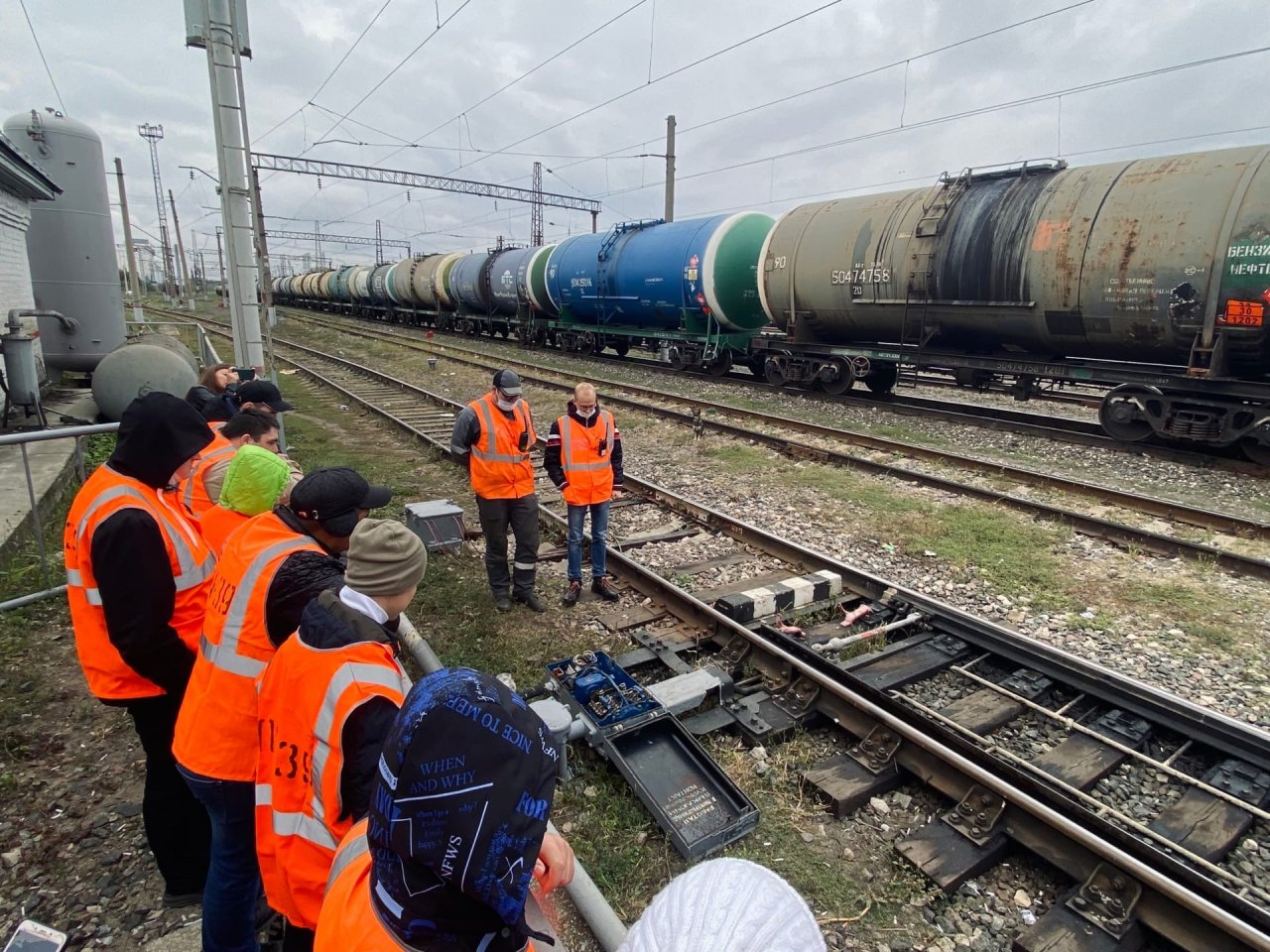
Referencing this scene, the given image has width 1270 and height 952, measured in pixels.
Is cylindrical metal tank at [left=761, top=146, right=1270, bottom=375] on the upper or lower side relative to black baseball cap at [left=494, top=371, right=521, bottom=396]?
upper

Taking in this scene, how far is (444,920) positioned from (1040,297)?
1212 cm

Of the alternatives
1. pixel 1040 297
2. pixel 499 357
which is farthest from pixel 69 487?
pixel 499 357

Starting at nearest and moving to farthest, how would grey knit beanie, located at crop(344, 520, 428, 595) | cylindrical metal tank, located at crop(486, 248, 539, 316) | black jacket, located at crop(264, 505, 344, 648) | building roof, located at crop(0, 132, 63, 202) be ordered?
grey knit beanie, located at crop(344, 520, 428, 595)
black jacket, located at crop(264, 505, 344, 648)
building roof, located at crop(0, 132, 63, 202)
cylindrical metal tank, located at crop(486, 248, 539, 316)

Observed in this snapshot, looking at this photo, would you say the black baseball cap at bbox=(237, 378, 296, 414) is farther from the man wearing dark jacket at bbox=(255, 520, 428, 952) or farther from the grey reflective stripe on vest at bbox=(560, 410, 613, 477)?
the man wearing dark jacket at bbox=(255, 520, 428, 952)

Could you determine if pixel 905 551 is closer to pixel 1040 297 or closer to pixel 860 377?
pixel 1040 297

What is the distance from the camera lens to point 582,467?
5.68 meters

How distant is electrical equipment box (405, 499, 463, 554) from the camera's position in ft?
22.1

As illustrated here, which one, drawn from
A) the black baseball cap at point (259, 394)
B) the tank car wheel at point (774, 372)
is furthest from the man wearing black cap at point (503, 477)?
Result: the tank car wheel at point (774, 372)

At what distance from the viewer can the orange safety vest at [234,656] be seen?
7.25ft

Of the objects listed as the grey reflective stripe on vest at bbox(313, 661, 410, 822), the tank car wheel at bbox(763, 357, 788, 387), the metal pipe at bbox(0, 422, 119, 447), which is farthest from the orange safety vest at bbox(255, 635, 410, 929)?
the tank car wheel at bbox(763, 357, 788, 387)

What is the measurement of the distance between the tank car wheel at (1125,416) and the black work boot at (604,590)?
8.96 meters

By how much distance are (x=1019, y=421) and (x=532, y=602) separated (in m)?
10.5

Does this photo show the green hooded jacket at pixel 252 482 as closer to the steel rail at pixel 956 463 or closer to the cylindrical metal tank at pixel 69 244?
the steel rail at pixel 956 463

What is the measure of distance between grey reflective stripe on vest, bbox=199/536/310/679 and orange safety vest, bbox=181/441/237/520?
5.77 feet
